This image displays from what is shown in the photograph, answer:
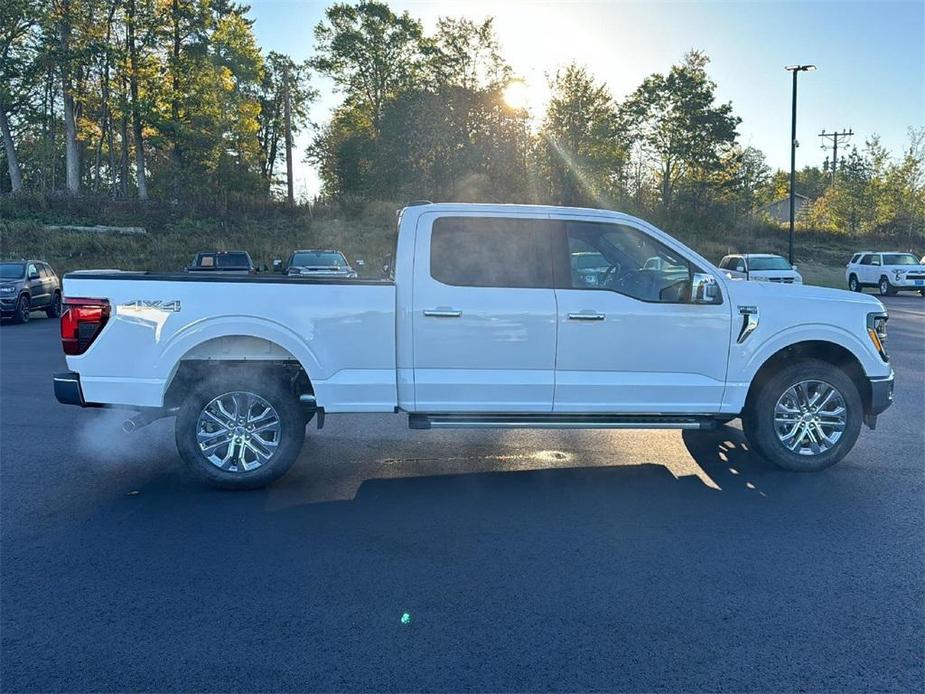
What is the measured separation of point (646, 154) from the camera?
172 feet

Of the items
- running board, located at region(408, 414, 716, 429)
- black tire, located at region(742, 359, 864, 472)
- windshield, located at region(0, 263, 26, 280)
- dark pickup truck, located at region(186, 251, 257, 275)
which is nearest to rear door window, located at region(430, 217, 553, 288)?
running board, located at region(408, 414, 716, 429)

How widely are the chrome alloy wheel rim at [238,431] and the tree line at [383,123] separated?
39.3m

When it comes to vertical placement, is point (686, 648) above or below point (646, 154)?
below

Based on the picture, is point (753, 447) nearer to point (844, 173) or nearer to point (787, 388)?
point (787, 388)

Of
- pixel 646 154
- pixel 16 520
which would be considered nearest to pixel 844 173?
pixel 646 154

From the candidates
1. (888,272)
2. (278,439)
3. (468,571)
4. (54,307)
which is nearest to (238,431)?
(278,439)

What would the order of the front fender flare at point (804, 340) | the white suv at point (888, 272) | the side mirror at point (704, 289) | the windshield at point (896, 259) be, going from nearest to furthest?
the side mirror at point (704, 289) → the front fender flare at point (804, 340) → the white suv at point (888, 272) → the windshield at point (896, 259)

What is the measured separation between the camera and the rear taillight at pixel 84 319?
5434 millimetres

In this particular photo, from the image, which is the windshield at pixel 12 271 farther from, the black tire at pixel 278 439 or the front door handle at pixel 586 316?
the front door handle at pixel 586 316

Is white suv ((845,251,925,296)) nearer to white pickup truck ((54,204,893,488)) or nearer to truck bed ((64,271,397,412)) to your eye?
white pickup truck ((54,204,893,488))

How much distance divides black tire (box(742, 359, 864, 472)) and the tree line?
3936cm

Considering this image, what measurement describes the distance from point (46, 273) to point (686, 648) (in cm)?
2232

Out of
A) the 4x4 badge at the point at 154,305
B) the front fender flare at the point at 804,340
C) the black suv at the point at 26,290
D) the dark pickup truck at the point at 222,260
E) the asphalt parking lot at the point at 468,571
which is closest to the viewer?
the asphalt parking lot at the point at 468,571

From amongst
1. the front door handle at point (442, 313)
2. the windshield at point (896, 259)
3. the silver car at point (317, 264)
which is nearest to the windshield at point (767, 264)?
the windshield at point (896, 259)
